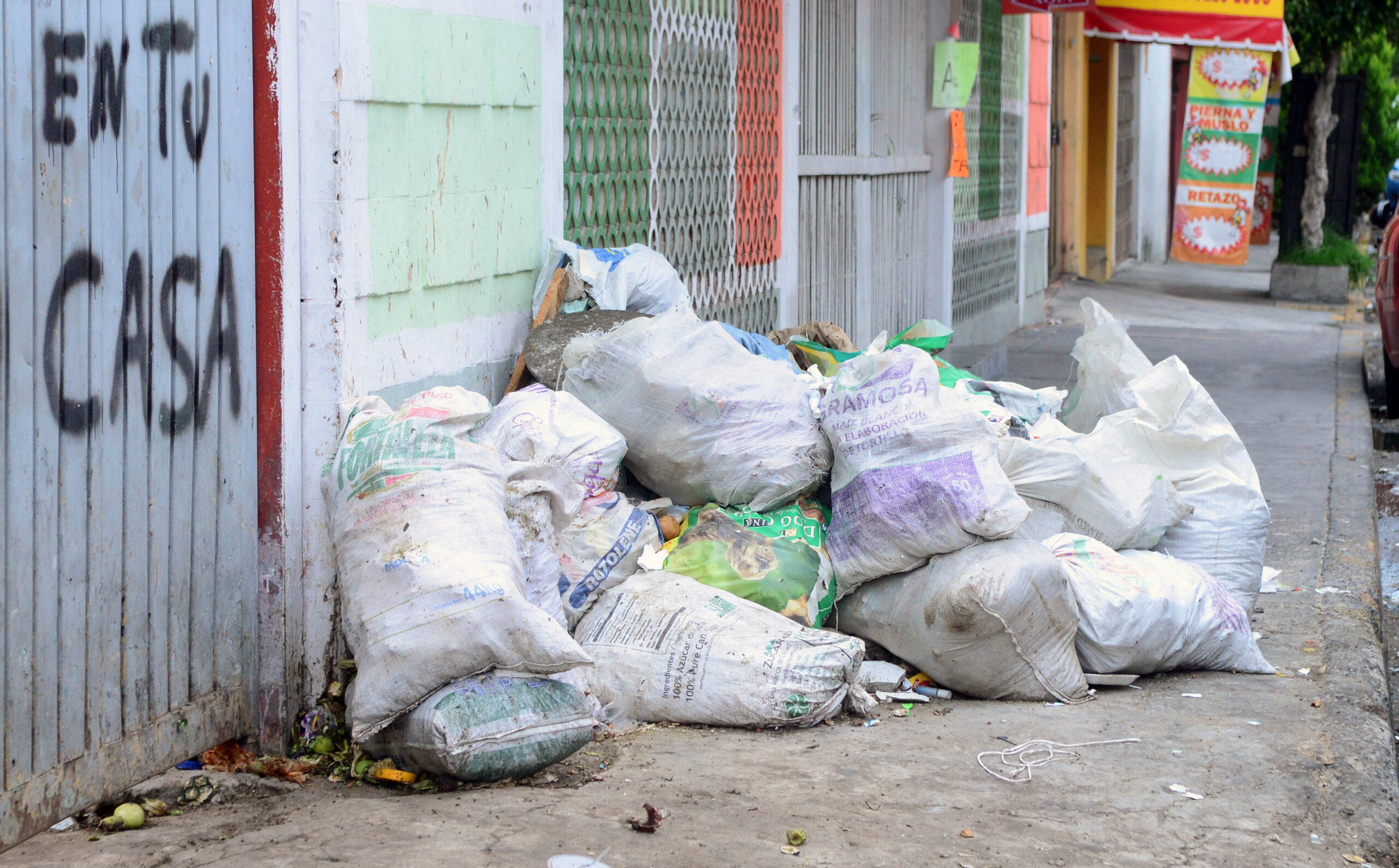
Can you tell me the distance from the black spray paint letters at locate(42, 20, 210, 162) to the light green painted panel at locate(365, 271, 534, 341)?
600mm

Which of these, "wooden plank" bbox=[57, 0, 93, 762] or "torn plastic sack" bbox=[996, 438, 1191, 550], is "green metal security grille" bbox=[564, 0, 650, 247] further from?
"wooden plank" bbox=[57, 0, 93, 762]

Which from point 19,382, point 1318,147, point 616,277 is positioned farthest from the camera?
point 1318,147

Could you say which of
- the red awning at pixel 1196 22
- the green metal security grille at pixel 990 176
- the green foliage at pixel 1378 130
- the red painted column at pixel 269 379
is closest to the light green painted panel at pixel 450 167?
the red painted column at pixel 269 379

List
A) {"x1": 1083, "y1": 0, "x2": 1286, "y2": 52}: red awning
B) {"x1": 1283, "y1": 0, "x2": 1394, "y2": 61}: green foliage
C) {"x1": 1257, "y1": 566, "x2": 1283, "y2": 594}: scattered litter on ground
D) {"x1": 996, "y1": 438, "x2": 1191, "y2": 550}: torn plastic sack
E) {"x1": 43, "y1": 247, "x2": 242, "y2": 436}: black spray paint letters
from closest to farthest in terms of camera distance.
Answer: {"x1": 43, "y1": 247, "x2": 242, "y2": 436}: black spray paint letters, {"x1": 996, "y1": 438, "x2": 1191, "y2": 550}: torn plastic sack, {"x1": 1257, "y1": 566, "x2": 1283, "y2": 594}: scattered litter on ground, {"x1": 1083, "y1": 0, "x2": 1286, "y2": 52}: red awning, {"x1": 1283, "y1": 0, "x2": 1394, "y2": 61}: green foliage

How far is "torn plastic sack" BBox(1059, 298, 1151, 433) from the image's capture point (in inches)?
190

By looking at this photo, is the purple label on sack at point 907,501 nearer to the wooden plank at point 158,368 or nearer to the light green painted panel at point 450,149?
the light green painted panel at point 450,149

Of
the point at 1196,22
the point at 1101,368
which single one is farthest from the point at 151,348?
the point at 1196,22

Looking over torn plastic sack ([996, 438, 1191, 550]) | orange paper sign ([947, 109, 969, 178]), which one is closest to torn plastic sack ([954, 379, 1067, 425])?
torn plastic sack ([996, 438, 1191, 550])

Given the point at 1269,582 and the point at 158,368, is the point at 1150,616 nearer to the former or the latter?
the point at 1269,582

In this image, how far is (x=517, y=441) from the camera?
11.6 feet

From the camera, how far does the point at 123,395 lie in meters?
2.79

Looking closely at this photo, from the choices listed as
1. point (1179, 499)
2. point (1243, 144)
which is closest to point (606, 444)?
point (1179, 499)

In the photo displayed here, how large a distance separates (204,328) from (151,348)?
0.16 meters

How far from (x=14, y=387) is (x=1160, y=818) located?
2.33m
